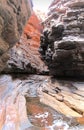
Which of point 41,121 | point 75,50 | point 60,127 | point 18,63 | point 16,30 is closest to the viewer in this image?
point 60,127

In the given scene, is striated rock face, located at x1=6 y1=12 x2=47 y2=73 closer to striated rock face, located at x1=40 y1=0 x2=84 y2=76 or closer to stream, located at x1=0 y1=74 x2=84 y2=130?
striated rock face, located at x1=40 y1=0 x2=84 y2=76

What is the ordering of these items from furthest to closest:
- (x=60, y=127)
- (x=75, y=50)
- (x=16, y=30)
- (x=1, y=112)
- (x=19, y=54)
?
(x=19, y=54)
(x=75, y=50)
(x=16, y=30)
(x=1, y=112)
(x=60, y=127)

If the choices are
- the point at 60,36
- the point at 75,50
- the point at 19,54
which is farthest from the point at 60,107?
the point at 19,54

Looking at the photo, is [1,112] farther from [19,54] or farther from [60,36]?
[19,54]

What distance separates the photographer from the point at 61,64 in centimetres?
896

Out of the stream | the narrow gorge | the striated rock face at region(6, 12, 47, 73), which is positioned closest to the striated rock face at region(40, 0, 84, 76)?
the narrow gorge

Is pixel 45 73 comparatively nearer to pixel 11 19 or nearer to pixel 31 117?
pixel 11 19

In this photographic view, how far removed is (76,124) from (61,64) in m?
5.38

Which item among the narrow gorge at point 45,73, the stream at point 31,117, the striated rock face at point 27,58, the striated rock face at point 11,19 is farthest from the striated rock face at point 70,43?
the stream at point 31,117

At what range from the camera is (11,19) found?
5520mm

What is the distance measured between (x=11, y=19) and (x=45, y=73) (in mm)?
6954

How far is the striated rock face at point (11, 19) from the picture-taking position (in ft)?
16.8

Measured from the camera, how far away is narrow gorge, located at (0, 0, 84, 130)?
157 inches

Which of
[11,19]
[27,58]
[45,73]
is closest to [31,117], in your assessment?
[11,19]
